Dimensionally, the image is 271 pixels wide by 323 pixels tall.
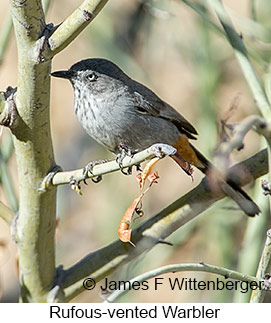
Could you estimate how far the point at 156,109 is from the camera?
3627 millimetres

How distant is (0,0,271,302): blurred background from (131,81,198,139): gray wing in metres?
0.13

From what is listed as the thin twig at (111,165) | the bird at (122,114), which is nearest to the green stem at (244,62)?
the thin twig at (111,165)

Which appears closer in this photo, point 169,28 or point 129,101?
point 129,101

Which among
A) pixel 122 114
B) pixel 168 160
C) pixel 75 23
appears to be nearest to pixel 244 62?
pixel 75 23

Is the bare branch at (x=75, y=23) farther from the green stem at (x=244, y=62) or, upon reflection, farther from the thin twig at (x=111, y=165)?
the green stem at (x=244, y=62)

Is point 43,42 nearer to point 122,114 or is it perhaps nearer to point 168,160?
point 122,114

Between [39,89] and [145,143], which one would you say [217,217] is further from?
[39,89]

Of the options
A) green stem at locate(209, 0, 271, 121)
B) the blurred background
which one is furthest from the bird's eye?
green stem at locate(209, 0, 271, 121)

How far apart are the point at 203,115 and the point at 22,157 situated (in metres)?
1.64

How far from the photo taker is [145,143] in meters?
3.47

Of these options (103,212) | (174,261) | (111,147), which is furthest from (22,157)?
(174,261)

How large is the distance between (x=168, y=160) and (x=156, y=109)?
8.40 feet

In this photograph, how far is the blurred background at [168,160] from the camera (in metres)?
3.33

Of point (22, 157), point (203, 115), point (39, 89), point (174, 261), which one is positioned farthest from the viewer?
point (174, 261)
